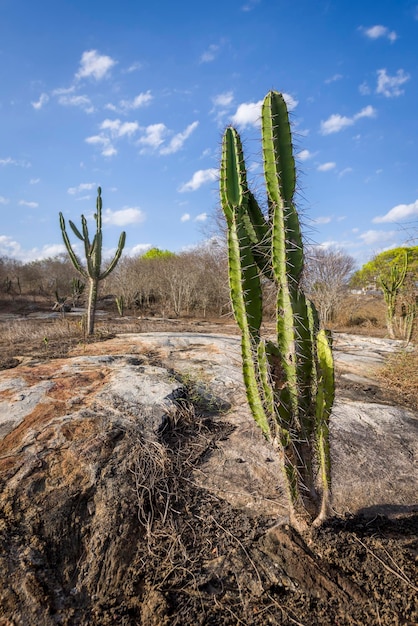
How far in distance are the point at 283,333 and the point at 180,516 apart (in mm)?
1231

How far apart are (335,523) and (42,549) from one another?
1580 mm

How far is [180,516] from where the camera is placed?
217 cm

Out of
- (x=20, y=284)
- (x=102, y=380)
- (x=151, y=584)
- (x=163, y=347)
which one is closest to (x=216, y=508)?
(x=151, y=584)

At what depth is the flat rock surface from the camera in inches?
94.7

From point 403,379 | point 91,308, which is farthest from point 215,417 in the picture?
point 91,308

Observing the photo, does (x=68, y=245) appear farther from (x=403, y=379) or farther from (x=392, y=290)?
(x=392, y=290)

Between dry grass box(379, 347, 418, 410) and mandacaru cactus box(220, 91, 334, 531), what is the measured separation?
9.40 feet

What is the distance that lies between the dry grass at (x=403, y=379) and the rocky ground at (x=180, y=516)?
3.57 feet

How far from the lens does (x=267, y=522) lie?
2117mm

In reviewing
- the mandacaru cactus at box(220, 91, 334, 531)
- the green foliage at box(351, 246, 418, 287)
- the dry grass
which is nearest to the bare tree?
the green foliage at box(351, 246, 418, 287)

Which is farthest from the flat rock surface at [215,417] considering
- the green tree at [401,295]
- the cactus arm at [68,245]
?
the green tree at [401,295]

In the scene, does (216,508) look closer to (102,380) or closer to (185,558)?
(185,558)

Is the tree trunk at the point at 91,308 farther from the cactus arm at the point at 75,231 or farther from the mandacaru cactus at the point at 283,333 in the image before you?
the mandacaru cactus at the point at 283,333

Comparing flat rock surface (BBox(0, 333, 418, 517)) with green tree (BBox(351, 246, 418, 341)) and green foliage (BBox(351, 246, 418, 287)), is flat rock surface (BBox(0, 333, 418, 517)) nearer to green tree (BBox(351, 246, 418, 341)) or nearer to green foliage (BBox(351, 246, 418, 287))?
green tree (BBox(351, 246, 418, 341))
